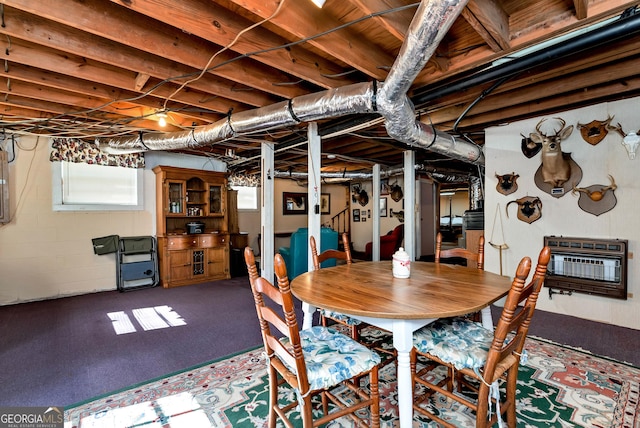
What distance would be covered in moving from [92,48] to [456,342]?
3177 millimetres

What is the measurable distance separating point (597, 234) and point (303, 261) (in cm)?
371

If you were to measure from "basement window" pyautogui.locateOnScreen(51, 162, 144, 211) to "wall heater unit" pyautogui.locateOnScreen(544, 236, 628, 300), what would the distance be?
244 inches

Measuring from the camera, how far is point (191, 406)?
72.3 inches

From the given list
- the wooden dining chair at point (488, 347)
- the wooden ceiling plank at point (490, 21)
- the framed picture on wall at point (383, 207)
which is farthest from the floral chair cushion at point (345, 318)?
the framed picture on wall at point (383, 207)

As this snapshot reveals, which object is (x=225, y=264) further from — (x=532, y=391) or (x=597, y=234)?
(x=597, y=234)

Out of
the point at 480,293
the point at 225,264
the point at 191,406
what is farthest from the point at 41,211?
the point at 480,293

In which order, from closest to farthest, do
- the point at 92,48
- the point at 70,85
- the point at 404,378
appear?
the point at 404,378, the point at 92,48, the point at 70,85

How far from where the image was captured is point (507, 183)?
3.96 metres

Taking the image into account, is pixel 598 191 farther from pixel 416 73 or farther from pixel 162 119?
pixel 162 119

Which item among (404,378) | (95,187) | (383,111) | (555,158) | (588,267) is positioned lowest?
(404,378)

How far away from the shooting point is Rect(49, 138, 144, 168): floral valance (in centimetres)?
429

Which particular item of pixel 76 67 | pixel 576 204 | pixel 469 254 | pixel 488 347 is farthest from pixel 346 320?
pixel 576 204

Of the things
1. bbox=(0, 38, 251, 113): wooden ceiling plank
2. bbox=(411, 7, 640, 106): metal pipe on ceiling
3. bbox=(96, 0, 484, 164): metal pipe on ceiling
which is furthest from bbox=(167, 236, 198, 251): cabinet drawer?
bbox=(411, 7, 640, 106): metal pipe on ceiling

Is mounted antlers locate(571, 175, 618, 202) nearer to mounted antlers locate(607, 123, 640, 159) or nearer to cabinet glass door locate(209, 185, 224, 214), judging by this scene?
mounted antlers locate(607, 123, 640, 159)
